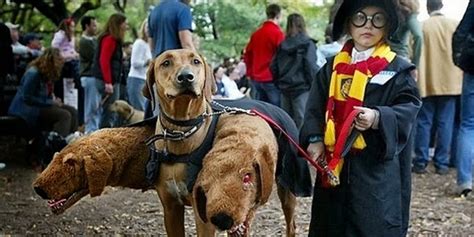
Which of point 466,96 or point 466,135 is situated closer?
point 466,96

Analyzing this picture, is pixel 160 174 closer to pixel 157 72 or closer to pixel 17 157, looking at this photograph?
pixel 157 72

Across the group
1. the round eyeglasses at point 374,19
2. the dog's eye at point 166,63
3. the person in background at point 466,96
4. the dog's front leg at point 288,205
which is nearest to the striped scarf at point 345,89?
the round eyeglasses at point 374,19

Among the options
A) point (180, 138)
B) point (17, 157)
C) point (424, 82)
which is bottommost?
point (17, 157)

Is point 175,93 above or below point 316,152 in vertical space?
above

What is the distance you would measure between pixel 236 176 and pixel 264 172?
211mm

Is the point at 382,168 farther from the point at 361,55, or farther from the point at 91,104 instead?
the point at 91,104

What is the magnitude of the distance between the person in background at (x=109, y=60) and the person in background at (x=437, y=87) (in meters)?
4.14

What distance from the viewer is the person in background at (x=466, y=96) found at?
6.41 metres

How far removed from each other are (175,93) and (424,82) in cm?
606

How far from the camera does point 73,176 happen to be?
405 centimetres

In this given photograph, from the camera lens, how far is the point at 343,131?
3645 mm

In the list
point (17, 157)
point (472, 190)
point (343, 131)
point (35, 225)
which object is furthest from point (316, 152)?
point (17, 157)

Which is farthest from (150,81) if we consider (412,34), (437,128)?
(437,128)

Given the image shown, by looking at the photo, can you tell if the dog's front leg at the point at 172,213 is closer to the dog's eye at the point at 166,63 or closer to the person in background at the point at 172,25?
the dog's eye at the point at 166,63
